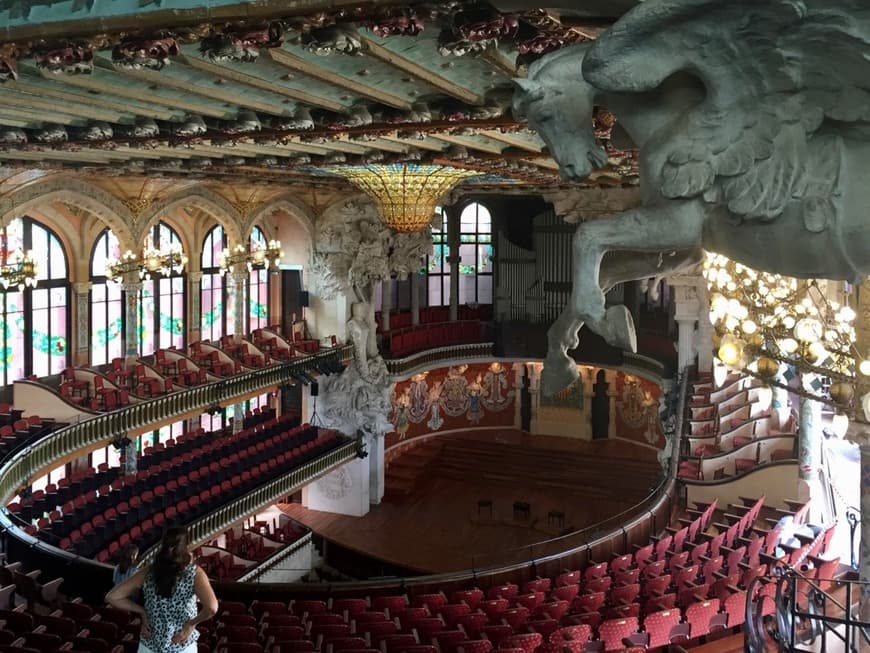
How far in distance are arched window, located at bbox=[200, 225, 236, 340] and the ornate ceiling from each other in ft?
34.6

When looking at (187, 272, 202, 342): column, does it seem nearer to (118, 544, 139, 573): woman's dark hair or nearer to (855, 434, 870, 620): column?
(118, 544, 139, 573): woman's dark hair

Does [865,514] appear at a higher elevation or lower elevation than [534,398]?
higher

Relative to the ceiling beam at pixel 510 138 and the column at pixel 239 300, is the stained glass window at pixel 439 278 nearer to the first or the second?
the column at pixel 239 300

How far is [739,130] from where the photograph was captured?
312 cm

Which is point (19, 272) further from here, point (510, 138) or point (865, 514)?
point (865, 514)

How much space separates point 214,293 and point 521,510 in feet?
38.5

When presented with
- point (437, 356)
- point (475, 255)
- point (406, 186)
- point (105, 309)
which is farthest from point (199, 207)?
point (475, 255)

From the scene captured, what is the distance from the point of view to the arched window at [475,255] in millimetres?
31422

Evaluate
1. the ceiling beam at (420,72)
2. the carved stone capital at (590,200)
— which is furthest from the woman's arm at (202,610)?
the carved stone capital at (590,200)

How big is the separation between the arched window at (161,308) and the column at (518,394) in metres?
12.1

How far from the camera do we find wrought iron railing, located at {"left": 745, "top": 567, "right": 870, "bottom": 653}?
6.28 metres

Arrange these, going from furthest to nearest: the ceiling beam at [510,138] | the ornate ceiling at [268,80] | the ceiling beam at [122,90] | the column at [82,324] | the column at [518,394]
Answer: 1. the column at [518,394]
2. the column at [82,324]
3. the ceiling beam at [510,138]
4. the ceiling beam at [122,90]
5. the ornate ceiling at [268,80]

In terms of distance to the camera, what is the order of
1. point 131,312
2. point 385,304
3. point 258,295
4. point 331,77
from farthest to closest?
point 385,304
point 258,295
point 131,312
point 331,77

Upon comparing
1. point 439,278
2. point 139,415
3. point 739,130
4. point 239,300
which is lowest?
point 139,415
